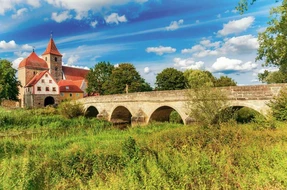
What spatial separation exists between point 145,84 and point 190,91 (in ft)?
104

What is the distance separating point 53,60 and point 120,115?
36.2 m

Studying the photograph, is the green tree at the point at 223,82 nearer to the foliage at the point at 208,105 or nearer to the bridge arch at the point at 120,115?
the bridge arch at the point at 120,115

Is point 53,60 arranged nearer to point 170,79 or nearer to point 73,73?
point 73,73

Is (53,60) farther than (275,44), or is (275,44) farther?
(53,60)

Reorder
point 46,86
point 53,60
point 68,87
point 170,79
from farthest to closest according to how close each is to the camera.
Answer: point 53,60
point 68,87
point 46,86
point 170,79

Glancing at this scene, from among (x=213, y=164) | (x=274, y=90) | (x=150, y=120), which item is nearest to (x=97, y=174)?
(x=213, y=164)

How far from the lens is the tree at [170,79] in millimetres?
39594

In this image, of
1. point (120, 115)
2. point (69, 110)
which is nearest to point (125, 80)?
point (120, 115)

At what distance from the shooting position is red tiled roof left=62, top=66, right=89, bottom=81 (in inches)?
2215

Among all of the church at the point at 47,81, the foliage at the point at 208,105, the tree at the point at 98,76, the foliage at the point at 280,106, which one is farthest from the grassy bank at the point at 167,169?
the tree at the point at 98,76

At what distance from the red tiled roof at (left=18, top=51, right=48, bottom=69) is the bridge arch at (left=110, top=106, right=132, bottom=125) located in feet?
104

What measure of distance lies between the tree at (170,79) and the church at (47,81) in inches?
649

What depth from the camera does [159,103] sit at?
17.6 metres

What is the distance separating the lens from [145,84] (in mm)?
44250
